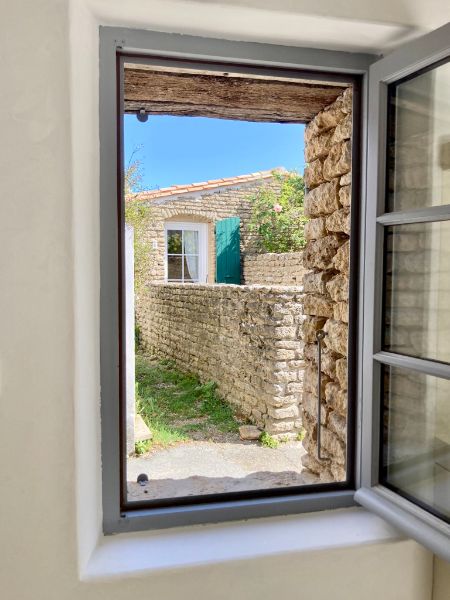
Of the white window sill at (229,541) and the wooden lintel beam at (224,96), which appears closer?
the white window sill at (229,541)

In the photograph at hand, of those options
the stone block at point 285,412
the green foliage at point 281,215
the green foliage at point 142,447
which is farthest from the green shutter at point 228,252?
the green foliage at point 142,447

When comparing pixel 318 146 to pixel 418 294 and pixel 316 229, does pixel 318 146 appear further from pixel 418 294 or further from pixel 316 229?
pixel 418 294

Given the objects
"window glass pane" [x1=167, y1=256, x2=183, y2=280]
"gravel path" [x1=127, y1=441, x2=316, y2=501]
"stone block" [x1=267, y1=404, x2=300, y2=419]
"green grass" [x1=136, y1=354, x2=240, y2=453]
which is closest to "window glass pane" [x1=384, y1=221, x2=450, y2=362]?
"gravel path" [x1=127, y1=441, x2=316, y2=501]

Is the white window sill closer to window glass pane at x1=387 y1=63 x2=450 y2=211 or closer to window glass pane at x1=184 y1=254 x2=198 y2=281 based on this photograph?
window glass pane at x1=387 y1=63 x2=450 y2=211

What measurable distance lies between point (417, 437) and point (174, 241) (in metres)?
7.95

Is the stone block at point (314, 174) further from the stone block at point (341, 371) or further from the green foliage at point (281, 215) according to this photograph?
the green foliage at point (281, 215)

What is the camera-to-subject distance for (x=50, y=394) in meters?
1.13

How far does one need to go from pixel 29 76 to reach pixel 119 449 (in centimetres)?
94

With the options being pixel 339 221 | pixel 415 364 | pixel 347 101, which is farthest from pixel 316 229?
pixel 415 364

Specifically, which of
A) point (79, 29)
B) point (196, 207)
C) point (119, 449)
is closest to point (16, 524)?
point (119, 449)

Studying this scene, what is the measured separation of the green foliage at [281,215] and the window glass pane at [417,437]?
7.20 meters

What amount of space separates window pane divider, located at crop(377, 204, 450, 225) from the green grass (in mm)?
4342

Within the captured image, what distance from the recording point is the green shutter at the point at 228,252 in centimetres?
895

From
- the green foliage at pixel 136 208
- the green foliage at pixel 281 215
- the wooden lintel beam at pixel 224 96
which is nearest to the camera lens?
the wooden lintel beam at pixel 224 96
